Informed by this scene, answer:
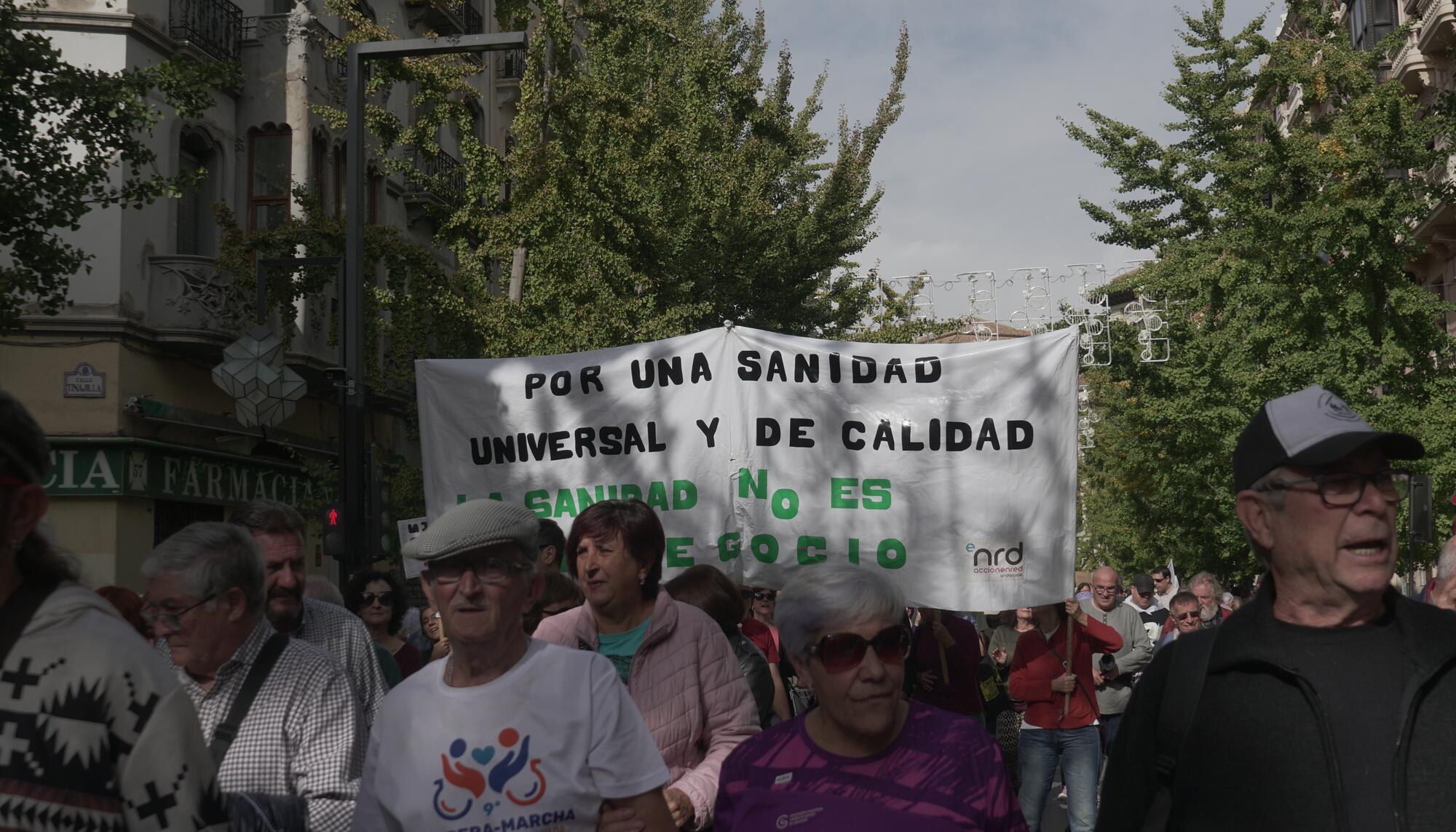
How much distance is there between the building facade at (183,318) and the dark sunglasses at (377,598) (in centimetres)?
937

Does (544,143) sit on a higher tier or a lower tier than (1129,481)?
higher

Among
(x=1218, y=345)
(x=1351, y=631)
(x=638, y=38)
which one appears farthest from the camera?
(x=1218, y=345)

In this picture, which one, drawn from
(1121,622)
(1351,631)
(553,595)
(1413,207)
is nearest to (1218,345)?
(1413,207)

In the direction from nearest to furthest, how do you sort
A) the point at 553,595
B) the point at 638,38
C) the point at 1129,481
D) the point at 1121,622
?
the point at 553,595
the point at 1121,622
the point at 638,38
the point at 1129,481

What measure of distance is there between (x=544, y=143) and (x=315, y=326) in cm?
621

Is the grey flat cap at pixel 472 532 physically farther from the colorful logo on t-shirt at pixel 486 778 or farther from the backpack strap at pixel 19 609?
the backpack strap at pixel 19 609

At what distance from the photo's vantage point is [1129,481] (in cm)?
4016

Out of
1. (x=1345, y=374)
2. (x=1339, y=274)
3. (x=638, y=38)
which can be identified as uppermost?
(x=638, y=38)

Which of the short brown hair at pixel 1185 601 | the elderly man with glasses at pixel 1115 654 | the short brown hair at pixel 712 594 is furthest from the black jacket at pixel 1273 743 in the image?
the short brown hair at pixel 1185 601

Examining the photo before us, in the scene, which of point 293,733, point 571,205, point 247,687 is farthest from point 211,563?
point 571,205

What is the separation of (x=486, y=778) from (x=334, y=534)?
32.1ft

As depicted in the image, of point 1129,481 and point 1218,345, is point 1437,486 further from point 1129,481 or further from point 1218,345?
point 1129,481

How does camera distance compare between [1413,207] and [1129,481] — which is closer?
[1413,207]

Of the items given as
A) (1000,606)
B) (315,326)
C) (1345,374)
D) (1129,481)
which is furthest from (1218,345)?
(1000,606)
